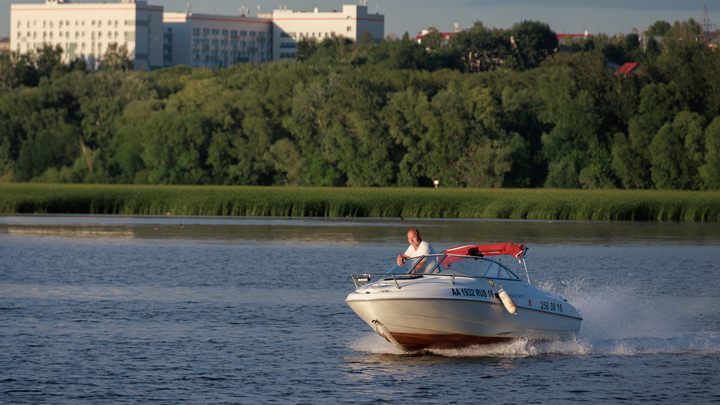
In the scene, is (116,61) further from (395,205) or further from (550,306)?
(550,306)

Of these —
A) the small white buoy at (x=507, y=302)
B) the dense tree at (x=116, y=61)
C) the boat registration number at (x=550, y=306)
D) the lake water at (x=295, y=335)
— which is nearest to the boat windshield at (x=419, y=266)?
the small white buoy at (x=507, y=302)

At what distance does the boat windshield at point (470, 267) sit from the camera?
15.7 meters

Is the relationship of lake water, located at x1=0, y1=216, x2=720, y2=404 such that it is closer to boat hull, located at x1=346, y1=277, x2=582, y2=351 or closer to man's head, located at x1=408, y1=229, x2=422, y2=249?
boat hull, located at x1=346, y1=277, x2=582, y2=351

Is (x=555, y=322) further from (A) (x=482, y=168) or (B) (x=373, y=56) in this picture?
(B) (x=373, y=56)

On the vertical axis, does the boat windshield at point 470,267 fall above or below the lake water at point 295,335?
above

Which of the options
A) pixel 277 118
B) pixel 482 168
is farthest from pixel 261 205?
pixel 277 118

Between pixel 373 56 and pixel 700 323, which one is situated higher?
pixel 373 56

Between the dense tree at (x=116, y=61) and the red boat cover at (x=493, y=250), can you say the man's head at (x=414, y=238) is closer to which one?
A: the red boat cover at (x=493, y=250)

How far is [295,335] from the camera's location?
59.8 feet

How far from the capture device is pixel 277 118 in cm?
9962

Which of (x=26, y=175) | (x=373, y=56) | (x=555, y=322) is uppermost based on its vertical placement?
(x=373, y=56)

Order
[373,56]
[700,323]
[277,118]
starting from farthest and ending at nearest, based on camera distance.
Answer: [373,56]
[277,118]
[700,323]

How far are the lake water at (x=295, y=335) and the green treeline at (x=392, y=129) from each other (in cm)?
5215

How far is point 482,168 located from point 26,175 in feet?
152
